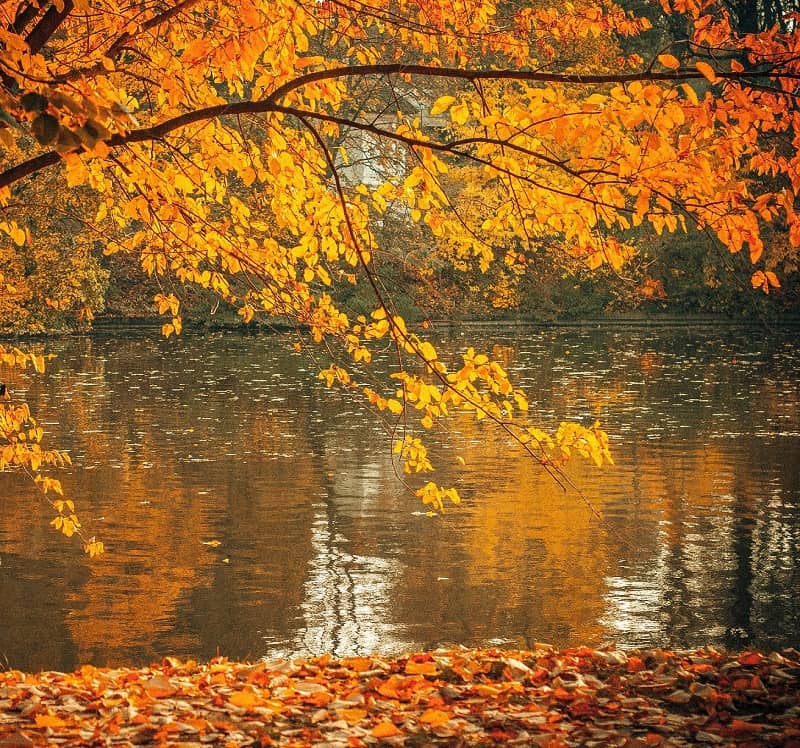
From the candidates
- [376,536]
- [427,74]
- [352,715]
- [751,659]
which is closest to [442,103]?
A: [427,74]

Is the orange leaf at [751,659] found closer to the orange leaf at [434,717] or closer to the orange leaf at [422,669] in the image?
the orange leaf at [422,669]

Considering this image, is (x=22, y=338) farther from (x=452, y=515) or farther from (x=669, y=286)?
(x=452, y=515)

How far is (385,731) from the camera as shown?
4879 millimetres

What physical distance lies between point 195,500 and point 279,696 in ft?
21.5

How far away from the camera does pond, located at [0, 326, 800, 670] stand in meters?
7.77

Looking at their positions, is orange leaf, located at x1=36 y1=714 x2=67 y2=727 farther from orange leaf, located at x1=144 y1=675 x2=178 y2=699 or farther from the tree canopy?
the tree canopy

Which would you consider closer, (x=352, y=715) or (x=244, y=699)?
(x=352, y=715)

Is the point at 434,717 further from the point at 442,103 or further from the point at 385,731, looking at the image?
Answer: the point at 442,103

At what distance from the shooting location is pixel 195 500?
39.3ft

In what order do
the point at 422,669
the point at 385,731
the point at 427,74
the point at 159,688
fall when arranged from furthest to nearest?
1. the point at 422,669
2. the point at 159,688
3. the point at 385,731
4. the point at 427,74

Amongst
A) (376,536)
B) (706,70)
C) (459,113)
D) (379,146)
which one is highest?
(379,146)

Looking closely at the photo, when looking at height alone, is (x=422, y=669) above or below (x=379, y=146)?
below

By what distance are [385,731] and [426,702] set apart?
1.80ft

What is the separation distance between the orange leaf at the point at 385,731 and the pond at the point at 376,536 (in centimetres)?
234
